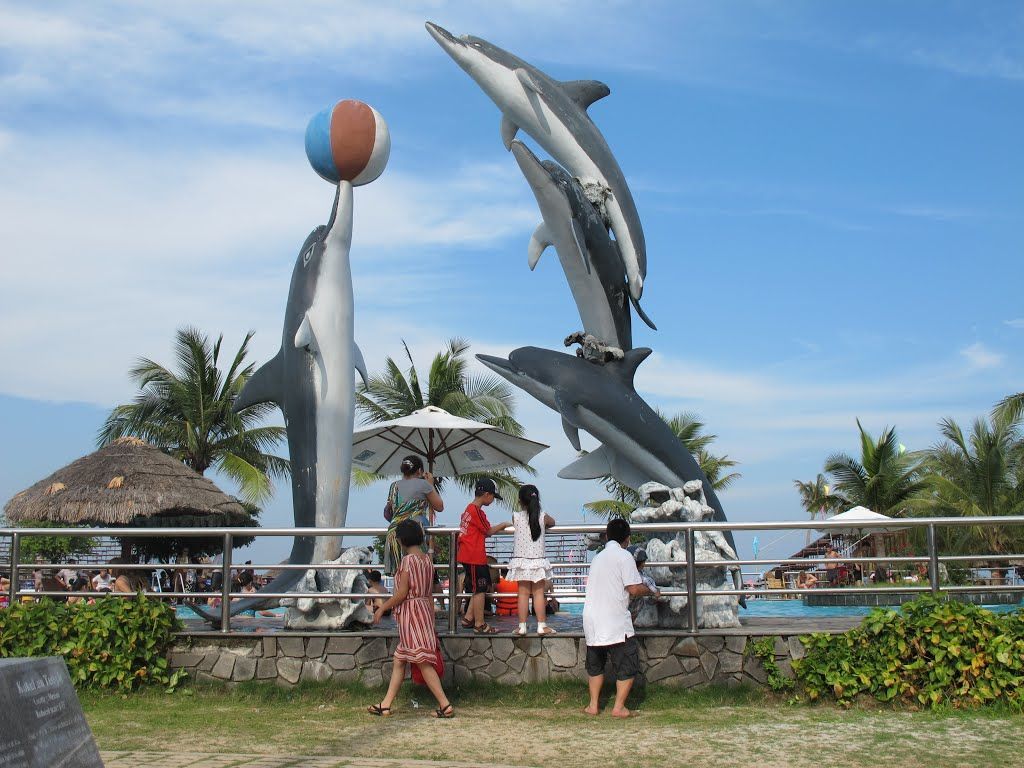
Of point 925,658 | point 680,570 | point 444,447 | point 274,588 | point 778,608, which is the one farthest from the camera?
point 778,608

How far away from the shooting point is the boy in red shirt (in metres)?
8.09

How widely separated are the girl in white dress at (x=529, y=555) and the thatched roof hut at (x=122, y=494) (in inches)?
563

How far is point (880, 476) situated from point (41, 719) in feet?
95.7

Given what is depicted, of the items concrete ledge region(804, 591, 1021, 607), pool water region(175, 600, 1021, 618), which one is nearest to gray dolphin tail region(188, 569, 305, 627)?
pool water region(175, 600, 1021, 618)

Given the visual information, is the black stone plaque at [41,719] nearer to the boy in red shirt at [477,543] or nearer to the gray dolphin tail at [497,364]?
the boy in red shirt at [477,543]

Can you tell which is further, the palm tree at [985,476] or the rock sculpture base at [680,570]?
the palm tree at [985,476]

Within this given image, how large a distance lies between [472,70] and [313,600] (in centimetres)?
731

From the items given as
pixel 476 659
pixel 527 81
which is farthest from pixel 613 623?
pixel 527 81

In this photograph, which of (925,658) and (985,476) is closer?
(925,658)

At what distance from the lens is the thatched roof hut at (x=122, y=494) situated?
19875 mm

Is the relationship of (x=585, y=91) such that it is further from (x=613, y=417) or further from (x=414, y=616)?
(x=414, y=616)

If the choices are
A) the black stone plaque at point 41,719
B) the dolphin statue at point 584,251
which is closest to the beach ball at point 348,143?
the dolphin statue at point 584,251

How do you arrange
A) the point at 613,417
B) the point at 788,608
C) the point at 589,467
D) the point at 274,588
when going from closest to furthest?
1. the point at 274,588
2. the point at 613,417
3. the point at 589,467
4. the point at 788,608

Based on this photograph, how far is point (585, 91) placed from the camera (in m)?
12.9
